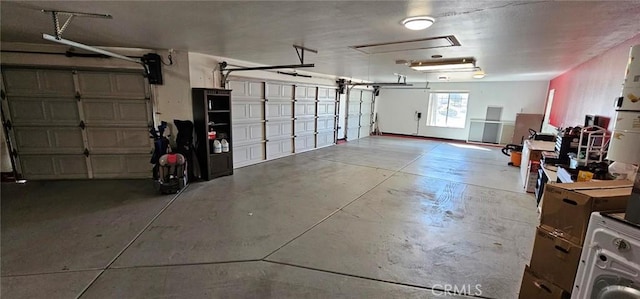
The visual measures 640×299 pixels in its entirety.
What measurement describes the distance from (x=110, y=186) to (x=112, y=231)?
1.93m

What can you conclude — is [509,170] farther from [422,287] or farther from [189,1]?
[189,1]

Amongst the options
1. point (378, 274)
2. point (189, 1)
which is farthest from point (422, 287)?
point (189, 1)

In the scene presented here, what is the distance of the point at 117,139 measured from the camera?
15.6 ft

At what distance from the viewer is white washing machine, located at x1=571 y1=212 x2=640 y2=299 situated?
47.8 inches

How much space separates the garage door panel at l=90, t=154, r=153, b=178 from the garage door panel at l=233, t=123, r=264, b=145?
65.6 inches

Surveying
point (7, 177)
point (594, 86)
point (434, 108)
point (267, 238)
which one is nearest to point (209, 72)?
point (267, 238)

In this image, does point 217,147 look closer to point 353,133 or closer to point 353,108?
point 353,108

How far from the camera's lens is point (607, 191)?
1611 millimetres

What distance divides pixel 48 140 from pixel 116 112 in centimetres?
122

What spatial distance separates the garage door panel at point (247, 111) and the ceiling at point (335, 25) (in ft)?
5.07

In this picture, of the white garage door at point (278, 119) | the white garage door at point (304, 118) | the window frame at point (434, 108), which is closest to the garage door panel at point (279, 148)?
the white garage door at point (278, 119)

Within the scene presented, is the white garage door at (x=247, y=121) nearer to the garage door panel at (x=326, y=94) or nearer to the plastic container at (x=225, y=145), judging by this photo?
the plastic container at (x=225, y=145)

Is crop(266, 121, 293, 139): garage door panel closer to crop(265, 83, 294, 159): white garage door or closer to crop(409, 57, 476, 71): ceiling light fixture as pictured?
crop(265, 83, 294, 159): white garage door

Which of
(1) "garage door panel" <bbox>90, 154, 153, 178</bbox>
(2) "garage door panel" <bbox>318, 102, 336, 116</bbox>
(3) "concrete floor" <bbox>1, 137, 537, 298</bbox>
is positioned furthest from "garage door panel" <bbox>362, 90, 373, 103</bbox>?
(1) "garage door panel" <bbox>90, 154, 153, 178</bbox>
